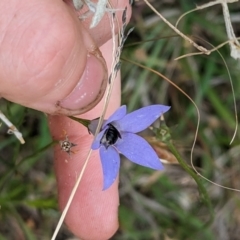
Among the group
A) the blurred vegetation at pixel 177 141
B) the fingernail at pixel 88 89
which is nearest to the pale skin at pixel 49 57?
the fingernail at pixel 88 89

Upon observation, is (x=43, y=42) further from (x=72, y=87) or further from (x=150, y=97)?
(x=150, y=97)

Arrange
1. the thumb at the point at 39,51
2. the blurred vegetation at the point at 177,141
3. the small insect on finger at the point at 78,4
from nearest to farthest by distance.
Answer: the thumb at the point at 39,51
the small insect on finger at the point at 78,4
the blurred vegetation at the point at 177,141

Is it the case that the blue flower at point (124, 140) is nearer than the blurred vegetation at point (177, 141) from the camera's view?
Yes

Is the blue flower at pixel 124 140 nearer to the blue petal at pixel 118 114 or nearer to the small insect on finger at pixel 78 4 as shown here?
the blue petal at pixel 118 114

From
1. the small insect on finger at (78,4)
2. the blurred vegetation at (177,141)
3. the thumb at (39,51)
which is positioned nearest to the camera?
the thumb at (39,51)

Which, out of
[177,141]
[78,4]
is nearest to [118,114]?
[78,4]

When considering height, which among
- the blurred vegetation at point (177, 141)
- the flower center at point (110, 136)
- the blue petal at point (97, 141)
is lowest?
the blurred vegetation at point (177, 141)

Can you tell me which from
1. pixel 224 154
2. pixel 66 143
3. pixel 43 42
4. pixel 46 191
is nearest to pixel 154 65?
pixel 224 154

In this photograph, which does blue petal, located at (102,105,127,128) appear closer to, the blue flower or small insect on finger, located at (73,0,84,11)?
the blue flower
